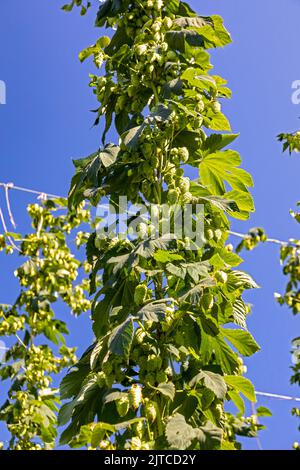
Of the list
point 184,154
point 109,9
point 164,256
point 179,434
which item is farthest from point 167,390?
point 109,9

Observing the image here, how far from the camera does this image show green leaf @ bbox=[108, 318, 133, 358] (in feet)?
5.26

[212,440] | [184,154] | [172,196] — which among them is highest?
[184,154]

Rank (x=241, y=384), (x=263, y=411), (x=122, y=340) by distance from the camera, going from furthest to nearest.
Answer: (x=263, y=411)
(x=241, y=384)
(x=122, y=340)

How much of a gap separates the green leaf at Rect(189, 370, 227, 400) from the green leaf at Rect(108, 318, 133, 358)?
26 centimetres

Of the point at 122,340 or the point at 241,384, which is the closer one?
the point at 122,340

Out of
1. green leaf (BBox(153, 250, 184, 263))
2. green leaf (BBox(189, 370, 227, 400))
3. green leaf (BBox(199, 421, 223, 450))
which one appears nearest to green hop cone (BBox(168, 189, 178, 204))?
green leaf (BBox(153, 250, 184, 263))

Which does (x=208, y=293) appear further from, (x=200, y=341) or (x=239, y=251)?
(x=239, y=251)

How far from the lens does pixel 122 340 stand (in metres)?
1.62

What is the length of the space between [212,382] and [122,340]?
1.03ft

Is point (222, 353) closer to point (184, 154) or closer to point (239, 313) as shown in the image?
point (239, 313)

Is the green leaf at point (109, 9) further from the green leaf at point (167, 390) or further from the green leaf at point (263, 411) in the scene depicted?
the green leaf at point (263, 411)

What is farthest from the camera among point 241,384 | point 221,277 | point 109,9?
point 109,9
